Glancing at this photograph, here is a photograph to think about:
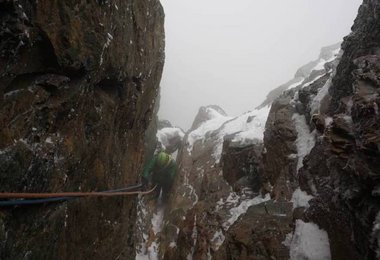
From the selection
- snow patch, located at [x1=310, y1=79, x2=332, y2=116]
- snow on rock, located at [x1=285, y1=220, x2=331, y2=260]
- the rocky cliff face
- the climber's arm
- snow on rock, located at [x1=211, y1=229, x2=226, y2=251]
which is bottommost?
snow on rock, located at [x1=285, y1=220, x2=331, y2=260]

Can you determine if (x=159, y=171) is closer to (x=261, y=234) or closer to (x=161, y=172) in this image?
(x=161, y=172)

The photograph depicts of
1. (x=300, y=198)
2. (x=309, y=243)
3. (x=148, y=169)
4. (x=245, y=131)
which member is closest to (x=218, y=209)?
(x=300, y=198)

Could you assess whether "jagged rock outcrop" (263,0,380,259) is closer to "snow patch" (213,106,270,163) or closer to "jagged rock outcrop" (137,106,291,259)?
"jagged rock outcrop" (137,106,291,259)

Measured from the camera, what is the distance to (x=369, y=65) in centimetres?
541

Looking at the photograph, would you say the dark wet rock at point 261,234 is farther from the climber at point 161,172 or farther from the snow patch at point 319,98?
the climber at point 161,172

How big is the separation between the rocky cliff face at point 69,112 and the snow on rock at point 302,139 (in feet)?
14.4

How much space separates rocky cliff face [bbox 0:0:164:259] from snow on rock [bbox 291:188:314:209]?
4038 millimetres

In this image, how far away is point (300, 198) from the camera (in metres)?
7.29

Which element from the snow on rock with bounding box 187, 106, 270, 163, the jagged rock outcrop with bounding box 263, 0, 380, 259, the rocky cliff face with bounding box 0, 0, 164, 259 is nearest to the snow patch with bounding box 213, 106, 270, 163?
the snow on rock with bounding box 187, 106, 270, 163

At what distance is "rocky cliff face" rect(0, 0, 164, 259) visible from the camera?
3516mm

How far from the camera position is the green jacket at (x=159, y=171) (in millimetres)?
14600

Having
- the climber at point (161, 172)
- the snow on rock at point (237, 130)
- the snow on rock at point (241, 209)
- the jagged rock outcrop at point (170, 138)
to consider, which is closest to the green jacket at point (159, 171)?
the climber at point (161, 172)

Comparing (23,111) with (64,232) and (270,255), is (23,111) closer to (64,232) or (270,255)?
(64,232)

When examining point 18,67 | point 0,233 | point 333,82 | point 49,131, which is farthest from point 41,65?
point 333,82
